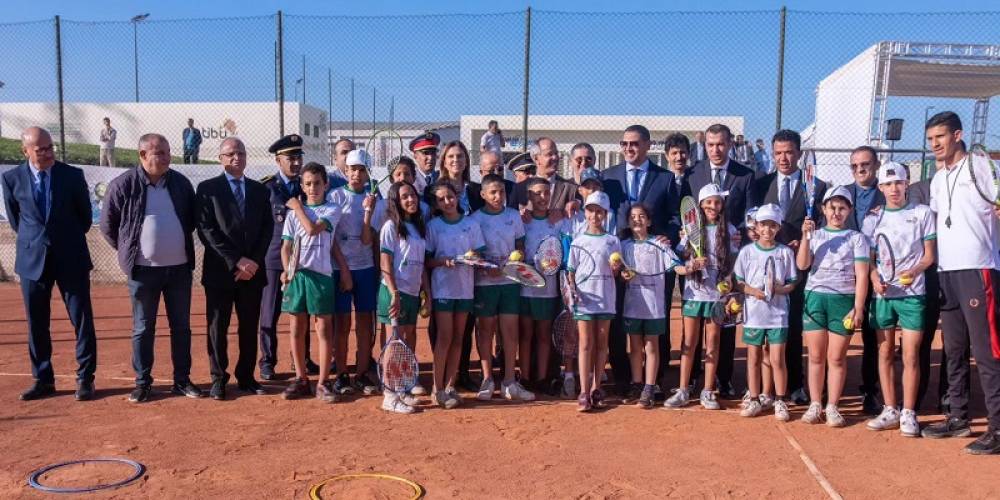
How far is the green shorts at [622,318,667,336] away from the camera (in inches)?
232

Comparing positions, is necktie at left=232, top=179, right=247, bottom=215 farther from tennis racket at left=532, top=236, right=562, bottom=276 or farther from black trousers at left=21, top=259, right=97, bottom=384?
tennis racket at left=532, top=236, right=562, bottom=276

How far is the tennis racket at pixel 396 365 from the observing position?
5629mm

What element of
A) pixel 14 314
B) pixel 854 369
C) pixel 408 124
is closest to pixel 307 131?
pixel 408 124

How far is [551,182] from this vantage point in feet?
20.4

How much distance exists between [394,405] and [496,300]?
3.63 feet

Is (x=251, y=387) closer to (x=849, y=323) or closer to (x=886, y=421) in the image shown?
(x=849, y=323)

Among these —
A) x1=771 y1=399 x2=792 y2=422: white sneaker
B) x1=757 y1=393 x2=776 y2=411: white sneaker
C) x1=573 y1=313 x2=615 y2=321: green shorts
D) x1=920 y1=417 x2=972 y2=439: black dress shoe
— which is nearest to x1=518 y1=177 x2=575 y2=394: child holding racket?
x1=573 y1=313 x2=615 y2=321: green shorts

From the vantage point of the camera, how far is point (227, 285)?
602 centimetres

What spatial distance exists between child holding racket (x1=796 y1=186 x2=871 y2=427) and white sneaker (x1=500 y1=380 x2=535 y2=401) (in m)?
2.03

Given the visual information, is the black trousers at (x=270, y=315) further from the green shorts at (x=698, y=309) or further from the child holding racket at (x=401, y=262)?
the green shorts at (x=698, y=309)

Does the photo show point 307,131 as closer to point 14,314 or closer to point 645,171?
point 14,314

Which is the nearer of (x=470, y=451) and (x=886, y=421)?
(x=470, y=451)

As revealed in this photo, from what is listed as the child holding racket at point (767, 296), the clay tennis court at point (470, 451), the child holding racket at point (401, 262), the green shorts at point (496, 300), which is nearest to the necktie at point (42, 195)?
the clay tennis court at point (470, 451)

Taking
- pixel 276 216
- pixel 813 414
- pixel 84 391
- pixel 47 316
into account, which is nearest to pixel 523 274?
pixel 276 216
